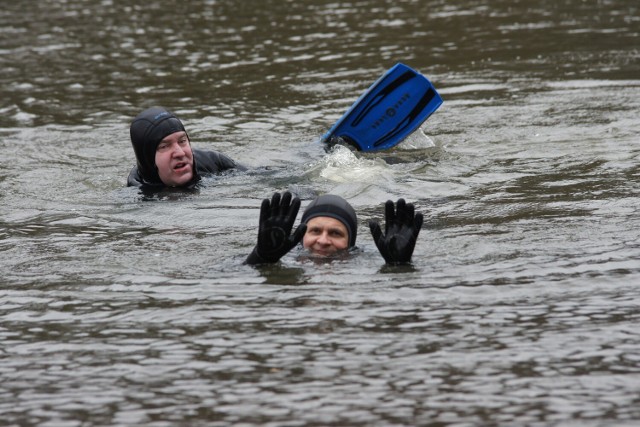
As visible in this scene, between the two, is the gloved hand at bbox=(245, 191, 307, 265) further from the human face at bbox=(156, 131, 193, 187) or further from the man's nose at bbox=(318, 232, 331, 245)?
the human face at bbox=(156, 131, 193, 187)

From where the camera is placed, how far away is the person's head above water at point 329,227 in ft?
26.5

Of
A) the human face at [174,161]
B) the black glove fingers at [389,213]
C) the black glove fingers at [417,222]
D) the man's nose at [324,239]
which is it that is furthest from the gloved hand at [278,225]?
the human face at [174,161]

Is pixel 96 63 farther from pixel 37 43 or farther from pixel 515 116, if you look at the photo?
pixel 515 116

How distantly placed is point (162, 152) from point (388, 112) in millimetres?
2664

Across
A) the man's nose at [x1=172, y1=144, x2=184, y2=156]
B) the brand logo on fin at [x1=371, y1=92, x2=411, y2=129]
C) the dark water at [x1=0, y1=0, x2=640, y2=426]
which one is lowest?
the dark water at [x1=0, y1=0, x2=640, y2=426]

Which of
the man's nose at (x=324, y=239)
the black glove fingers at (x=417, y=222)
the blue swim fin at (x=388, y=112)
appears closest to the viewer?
the black glove fingers at (x=417, y=222)

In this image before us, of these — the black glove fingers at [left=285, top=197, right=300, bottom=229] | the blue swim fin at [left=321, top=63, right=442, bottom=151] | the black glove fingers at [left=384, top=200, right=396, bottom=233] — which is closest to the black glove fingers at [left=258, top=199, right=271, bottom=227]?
the black glove fingers at [left=285, top=197, right=300, bottom=229]

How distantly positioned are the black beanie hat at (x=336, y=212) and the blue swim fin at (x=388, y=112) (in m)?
3.85

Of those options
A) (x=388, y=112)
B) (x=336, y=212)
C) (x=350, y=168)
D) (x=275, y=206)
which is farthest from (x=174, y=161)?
(x=275, y=206)

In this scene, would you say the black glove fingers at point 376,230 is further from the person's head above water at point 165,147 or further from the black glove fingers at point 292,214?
the person's head above water at point 165,147

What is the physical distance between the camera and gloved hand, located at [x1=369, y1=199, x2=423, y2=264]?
25.1 ft

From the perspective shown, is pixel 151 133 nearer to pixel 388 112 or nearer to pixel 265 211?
pixel 388 112

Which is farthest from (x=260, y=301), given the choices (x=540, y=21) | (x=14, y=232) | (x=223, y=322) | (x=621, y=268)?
(x=540, y=21)

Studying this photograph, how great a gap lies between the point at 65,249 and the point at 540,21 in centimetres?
1311
